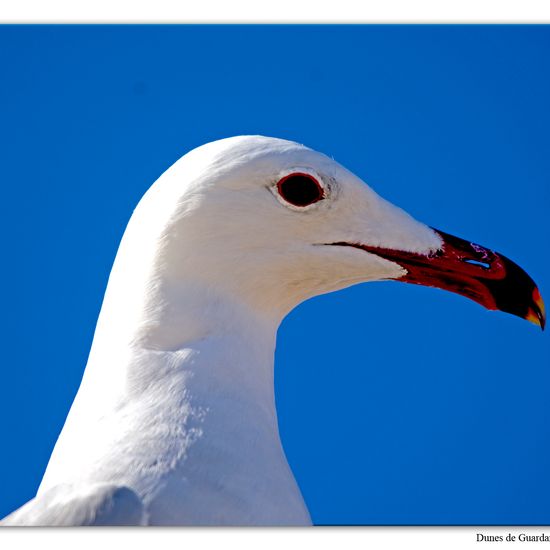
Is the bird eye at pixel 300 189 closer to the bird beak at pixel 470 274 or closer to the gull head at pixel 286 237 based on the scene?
the gull head at pixel 286 237

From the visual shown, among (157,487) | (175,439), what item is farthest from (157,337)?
(157,487)

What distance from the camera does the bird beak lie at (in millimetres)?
2609

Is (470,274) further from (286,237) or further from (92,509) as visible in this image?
(92,509)

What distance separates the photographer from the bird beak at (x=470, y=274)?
103 inches

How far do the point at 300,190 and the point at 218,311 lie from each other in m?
0.39

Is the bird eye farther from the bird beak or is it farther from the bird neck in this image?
the bird neck

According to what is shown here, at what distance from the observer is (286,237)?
8.32ft

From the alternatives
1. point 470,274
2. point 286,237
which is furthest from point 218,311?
point 470,274

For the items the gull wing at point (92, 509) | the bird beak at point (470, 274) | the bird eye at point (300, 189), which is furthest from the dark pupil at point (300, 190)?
the gull wing at point (92, 509)

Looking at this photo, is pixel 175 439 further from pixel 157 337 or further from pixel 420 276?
pixel 420 276

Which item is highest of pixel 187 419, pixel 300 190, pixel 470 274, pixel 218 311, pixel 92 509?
pixel 300 190

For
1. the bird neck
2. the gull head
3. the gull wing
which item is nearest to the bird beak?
the gull head

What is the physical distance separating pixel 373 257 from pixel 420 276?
0.45 ft
